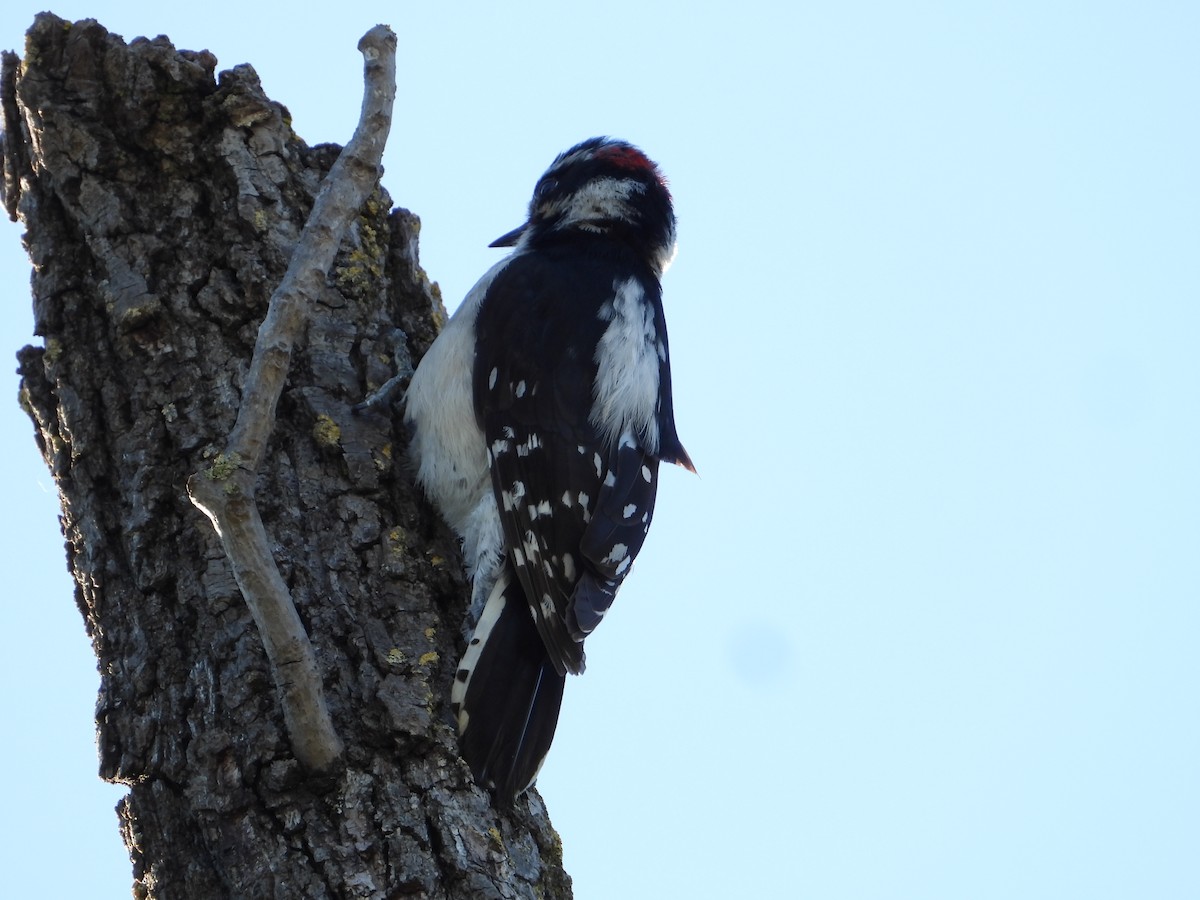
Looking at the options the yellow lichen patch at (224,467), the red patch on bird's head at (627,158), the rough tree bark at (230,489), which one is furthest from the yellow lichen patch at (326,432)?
the red patch on bird's head at (627,158)

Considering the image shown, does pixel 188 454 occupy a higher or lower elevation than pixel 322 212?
lower

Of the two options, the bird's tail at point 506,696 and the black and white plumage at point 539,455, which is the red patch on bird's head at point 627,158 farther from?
the bird's tail at point 506,696

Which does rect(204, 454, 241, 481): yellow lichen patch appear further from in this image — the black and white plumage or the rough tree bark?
the black and white plumage

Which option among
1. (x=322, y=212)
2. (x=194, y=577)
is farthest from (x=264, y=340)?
(x=194, y=577)

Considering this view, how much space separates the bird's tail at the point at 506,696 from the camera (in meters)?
2.39

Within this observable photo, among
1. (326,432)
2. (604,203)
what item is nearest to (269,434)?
(326,432)

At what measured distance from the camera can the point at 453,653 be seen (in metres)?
2.58

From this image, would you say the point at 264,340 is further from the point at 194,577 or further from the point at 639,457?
the point at 639,457

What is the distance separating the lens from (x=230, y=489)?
194cm

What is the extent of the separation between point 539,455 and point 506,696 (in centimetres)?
77

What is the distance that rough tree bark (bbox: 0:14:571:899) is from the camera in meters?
2.19

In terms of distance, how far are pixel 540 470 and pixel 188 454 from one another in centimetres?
85

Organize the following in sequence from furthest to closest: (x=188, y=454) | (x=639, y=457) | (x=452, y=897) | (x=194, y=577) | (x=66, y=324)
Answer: (x=639, y=457) < (x=66, y=324) < (x=188, y=454) < (x=194, y=577) < (x=452, y=897)

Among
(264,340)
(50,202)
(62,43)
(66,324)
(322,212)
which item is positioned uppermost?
(62,43)
